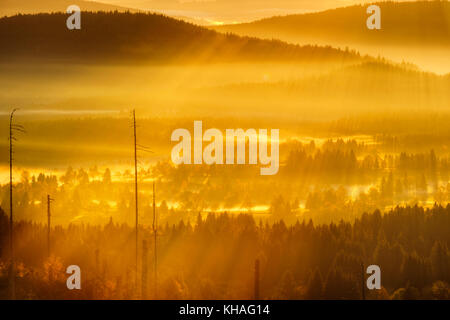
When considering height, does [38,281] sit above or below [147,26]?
below

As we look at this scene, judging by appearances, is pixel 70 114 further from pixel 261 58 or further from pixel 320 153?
pixel 320 153

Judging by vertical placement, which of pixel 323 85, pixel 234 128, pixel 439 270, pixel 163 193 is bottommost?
pixel 439 270

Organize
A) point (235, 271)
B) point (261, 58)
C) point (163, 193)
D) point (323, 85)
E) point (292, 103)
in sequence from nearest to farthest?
1. point (235, 271)
2. point (163, 193)
3. point (261, 58)
4. point (292, 103)
5. point (323, 85)

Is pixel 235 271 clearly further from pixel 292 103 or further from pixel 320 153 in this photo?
pixel 292 103

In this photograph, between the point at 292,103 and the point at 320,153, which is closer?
the point at 320,153

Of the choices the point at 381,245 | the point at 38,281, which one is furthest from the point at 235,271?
the point at 38,281

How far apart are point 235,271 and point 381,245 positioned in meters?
23.9

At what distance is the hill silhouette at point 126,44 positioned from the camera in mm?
135125

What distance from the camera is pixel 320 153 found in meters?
166

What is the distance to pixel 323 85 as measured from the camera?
191625 millimetres

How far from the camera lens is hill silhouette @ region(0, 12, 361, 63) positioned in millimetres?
135125

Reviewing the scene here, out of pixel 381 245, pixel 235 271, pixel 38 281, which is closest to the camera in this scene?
pixel 38 281

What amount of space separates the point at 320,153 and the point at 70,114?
50042mm

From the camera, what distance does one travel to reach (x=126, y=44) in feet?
536
